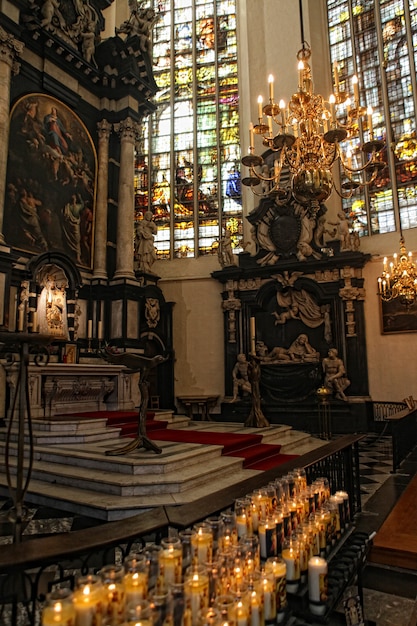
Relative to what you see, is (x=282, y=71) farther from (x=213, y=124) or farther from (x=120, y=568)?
(x=120, y=568)

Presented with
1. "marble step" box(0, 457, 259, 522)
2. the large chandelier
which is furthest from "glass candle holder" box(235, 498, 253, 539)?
the large chandelier

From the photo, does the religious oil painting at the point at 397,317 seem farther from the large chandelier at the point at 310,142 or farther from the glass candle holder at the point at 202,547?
the glass candle holder at the point at 202,547

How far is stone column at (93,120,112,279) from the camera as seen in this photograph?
11.0 meters

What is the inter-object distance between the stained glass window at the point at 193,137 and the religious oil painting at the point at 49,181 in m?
3.79

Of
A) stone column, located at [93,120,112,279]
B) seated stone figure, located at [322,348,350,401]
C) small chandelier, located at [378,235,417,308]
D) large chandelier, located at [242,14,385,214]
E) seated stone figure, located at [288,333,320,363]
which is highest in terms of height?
stone column, located at [93,120,112,279]

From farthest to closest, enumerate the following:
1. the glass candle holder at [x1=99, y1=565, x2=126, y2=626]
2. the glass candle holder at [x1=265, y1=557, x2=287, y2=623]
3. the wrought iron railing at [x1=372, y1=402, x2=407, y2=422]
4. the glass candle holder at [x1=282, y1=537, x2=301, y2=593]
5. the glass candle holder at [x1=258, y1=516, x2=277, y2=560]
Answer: the wrought iron railing at [x1=372, y1=402, x2=407, y2=422]
the glass candle holder at [x1=258, y1=516, x2=277, y2=560]
the glass candle holder at [x1=282, y1=537, x2=301, y2=593]
the glass candle holder at [x1=265, y1=557, x2=287, y2=623]
the glass candle holder at [x1=99, y1=565, x2=126, y2=626]

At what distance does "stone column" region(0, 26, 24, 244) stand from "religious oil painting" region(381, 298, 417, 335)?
8851 mm

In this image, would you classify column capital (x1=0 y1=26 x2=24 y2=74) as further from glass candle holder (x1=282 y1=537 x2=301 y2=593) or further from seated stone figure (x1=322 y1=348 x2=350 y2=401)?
glass candle holder (x1=282 y1=537 x2=301 y2=593)

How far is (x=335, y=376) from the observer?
11.1 meters

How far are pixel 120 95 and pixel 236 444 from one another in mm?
9624

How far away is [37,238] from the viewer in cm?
948

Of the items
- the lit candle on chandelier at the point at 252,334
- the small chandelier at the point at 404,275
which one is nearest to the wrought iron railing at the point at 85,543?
the small chandelier at the point at 404,275

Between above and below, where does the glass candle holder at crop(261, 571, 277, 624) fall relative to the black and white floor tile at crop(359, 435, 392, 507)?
above

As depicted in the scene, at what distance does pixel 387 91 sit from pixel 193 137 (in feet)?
19.6
